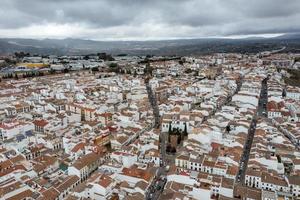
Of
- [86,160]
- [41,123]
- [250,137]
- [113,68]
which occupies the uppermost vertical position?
[113,68]

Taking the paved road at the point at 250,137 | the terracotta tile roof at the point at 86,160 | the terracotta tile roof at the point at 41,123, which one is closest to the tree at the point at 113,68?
the paved road at the point at 250,137

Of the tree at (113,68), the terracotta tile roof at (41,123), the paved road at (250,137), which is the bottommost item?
the paved road at (250,137)

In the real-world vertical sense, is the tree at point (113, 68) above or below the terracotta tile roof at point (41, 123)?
above

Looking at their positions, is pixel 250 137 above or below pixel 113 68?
below

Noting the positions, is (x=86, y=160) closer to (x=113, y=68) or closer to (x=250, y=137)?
(x=250, y=137)

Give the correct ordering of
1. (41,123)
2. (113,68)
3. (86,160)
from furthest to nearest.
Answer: (113,68)
(41,123)
(86,160)

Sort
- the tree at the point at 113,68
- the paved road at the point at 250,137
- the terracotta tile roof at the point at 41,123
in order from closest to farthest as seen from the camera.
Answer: the paved road at the point at 250,137
the terracotta tile roof at the point at 41,123
the tree at the point at 113,68

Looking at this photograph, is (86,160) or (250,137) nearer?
(86,160)

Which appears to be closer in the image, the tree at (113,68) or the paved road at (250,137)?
the paved road at (250,137)

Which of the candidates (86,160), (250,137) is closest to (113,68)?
(250,137)

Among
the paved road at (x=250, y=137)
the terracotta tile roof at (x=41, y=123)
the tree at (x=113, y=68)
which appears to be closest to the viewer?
the paved road at (x=250, y=137)

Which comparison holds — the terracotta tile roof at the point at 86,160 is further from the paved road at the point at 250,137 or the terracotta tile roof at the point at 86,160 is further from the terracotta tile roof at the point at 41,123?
the paved road at the point at 250,137
